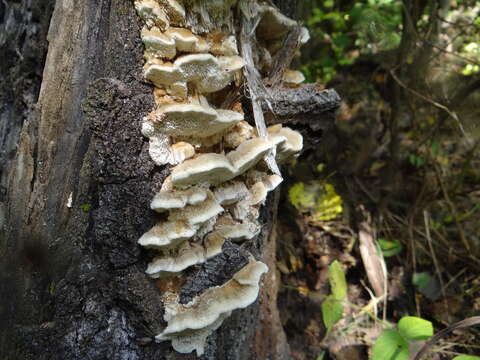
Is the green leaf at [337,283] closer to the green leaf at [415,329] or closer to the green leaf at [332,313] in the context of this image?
the green leaf at [332,313]

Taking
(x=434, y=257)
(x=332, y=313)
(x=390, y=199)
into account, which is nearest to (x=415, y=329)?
(x=332, y=313)

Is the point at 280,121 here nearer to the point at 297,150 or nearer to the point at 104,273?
the point at 297,150

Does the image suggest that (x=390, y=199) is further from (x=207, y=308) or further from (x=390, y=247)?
(x=207, y=308)

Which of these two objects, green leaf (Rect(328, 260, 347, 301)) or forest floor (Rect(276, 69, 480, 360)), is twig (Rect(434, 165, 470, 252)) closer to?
forest floor (Rect(276, 69, 480, 360))

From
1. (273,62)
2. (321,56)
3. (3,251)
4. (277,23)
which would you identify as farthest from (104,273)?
(321,56)

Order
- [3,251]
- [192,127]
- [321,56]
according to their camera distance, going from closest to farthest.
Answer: [192,127] < [3,251] < [321,56]

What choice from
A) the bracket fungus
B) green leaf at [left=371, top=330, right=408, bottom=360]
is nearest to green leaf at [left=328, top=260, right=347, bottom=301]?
green leaf at [left=371, top=330, right=408, bottom=360]
